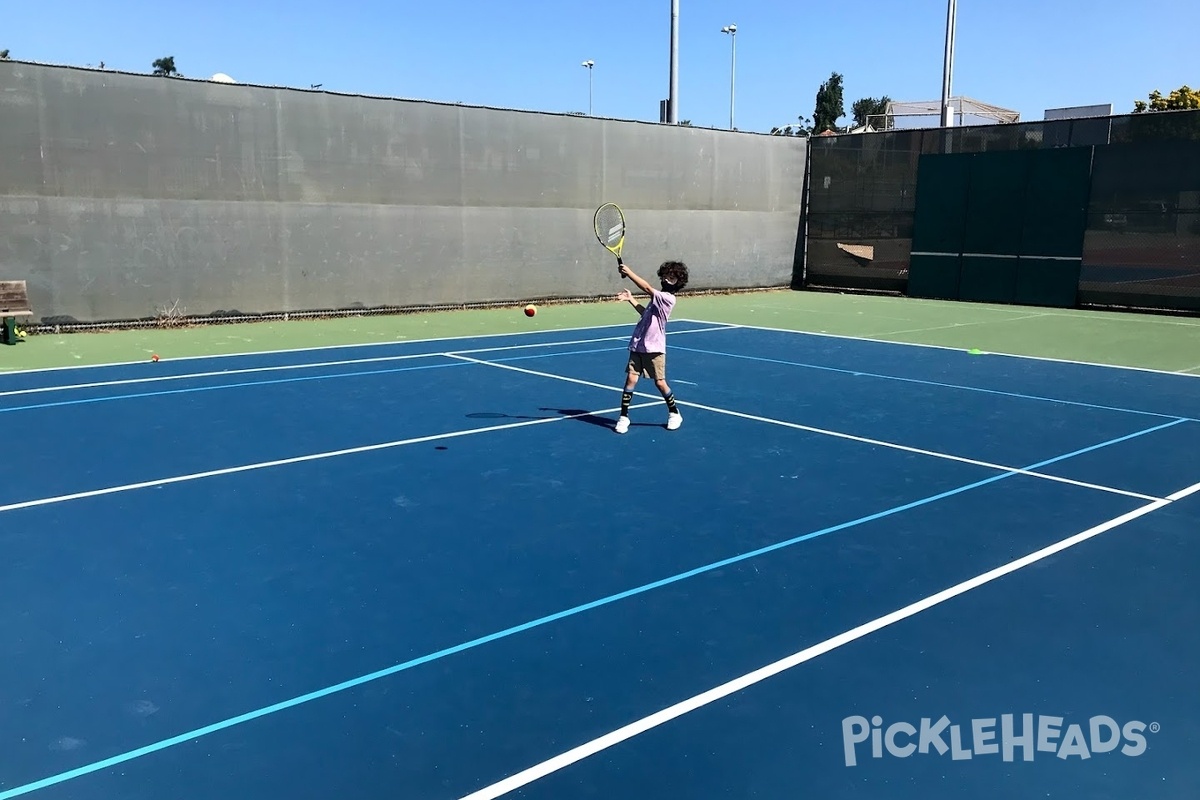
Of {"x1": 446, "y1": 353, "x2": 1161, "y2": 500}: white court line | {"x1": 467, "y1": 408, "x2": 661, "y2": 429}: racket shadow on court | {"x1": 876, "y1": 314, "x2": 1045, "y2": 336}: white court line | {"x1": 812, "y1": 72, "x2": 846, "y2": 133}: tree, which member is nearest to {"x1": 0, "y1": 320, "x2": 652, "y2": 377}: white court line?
{"x1": 446, "y1": 353, "x2": 1161, "y2": 500}: white court line

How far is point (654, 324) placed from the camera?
790cm

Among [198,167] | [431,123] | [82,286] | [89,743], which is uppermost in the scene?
[431,123]

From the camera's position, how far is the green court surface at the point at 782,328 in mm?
12375

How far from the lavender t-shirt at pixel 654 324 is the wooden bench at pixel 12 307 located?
9.66 metres

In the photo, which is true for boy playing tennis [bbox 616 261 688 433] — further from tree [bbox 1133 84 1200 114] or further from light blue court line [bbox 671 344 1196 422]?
tree [bbox 1133 84 1200 114]

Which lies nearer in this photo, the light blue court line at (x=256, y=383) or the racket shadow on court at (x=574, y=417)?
the racket shadow on court at (x=574, y=417)

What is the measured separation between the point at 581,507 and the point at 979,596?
242 cm

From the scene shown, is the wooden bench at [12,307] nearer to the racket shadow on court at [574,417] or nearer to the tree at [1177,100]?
the racket shadow on court at [574,417]

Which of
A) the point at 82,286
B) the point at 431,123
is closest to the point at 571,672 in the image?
the point at 82,286

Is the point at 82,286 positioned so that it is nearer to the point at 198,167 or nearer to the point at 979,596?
→ the point at 198,167

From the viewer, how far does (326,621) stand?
4.19 meters

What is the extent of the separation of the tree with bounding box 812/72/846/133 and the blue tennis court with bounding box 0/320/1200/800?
266 feet

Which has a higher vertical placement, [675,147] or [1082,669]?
[675,147]

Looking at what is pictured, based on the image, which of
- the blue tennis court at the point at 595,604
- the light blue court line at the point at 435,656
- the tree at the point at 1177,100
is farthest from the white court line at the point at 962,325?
the tree at the point at 1177,100
